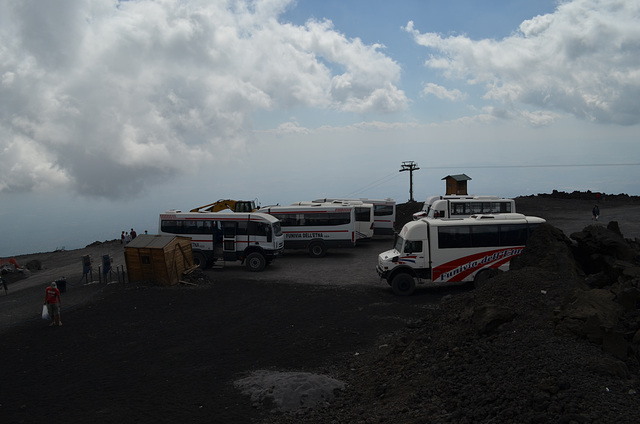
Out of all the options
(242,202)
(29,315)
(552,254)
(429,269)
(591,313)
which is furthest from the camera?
(242,202)

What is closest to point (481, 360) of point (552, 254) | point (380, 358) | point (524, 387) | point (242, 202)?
point (524, 387)

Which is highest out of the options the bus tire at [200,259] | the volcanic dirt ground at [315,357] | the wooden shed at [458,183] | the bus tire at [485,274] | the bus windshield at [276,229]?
the wooden shed at [458,183]

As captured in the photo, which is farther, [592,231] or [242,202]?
[242,202]

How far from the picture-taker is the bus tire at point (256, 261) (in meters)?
24.4

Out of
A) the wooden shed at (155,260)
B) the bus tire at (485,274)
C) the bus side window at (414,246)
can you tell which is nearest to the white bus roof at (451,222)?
the bus side window at (414,246)

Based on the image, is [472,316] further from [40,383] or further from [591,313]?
[40,383]

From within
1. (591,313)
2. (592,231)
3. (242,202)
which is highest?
(242,202)

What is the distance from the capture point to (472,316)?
441 inches

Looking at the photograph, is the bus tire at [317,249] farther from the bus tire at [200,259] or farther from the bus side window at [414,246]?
the bus side window at [414,246]

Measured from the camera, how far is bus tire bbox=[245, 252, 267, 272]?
960 inches

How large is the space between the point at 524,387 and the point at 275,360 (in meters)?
6.47

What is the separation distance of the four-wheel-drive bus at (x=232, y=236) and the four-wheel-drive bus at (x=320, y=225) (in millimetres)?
3410

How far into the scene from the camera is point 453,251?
1858 centimetres

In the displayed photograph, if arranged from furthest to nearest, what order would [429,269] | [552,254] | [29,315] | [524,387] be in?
[429,269] → [29,315] → [552,254] → [524,387]
